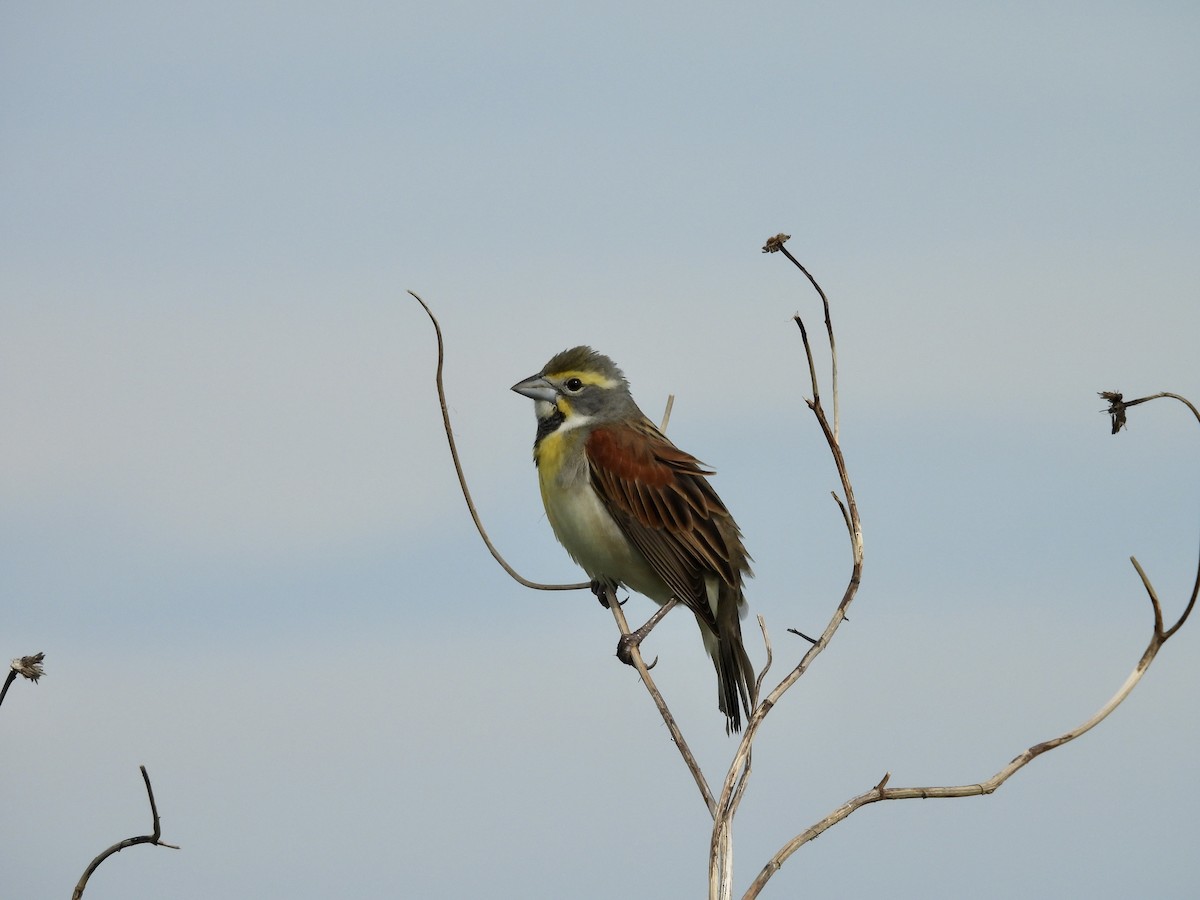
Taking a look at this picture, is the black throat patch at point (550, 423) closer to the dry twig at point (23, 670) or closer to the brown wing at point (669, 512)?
the brown wing at point (669, 512)

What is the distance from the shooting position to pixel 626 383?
789 centimetres

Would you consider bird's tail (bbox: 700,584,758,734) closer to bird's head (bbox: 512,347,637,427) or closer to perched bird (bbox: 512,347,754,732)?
perched bird (bbox: 512,347,754,732)

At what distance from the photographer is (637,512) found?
725cm

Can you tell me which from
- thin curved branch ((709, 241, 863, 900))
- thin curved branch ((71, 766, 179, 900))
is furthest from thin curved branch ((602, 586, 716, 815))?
thin curved branch ((71, 766, 179, 900))

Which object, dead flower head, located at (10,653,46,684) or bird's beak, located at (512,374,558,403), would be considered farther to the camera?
bird's beak, located at (512,374,558,403)

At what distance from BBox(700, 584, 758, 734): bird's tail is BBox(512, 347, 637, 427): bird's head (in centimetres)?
133

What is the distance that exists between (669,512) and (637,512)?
0.60 ft

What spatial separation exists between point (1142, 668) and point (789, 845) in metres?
1.33

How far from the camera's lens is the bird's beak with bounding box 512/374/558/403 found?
25.3ft

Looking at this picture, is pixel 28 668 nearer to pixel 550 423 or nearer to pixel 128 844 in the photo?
pixel 128 844

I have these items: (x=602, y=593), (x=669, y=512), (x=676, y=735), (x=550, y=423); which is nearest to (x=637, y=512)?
(x=669, y=512)

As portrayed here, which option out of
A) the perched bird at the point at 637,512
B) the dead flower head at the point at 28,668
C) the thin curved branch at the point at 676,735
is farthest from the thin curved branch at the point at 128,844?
the perched bird at the point at 637,512

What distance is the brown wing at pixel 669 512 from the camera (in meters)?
7.18

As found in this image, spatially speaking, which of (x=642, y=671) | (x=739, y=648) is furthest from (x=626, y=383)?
(x=642, y=671)
